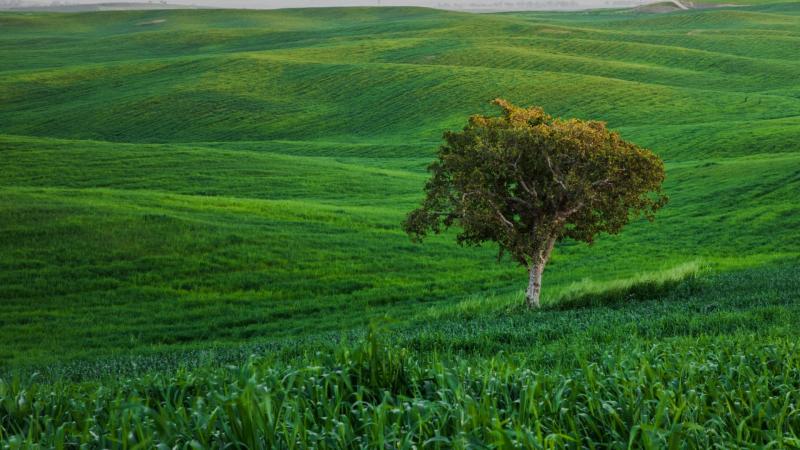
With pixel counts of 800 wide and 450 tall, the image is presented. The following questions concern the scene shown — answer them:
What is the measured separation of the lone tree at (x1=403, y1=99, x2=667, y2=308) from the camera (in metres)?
21.8

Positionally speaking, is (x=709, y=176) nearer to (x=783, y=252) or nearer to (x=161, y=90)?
(x=783, y=252)

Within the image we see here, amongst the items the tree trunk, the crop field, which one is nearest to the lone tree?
the tree trunk

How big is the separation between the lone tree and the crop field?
78.1 inches

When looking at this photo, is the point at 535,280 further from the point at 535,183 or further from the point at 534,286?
the point at 535,183

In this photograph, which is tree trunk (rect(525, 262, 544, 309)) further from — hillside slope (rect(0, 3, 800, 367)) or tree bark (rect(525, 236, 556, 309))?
hillside slope (rect(0, 3, 800, 367))

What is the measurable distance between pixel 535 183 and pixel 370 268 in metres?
11.1

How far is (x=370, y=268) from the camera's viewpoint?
105 ft

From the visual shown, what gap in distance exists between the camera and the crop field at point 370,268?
4504mm

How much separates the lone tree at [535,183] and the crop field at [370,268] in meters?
1.98

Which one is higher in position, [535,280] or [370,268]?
[535,280]

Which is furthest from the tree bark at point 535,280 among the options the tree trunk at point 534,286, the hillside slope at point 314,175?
the hillside slope at point 314,175

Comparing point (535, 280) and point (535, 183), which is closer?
point (535, 280)

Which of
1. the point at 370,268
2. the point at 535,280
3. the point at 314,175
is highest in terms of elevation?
the point at 535,280

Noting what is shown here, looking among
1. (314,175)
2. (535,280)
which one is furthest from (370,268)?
(314,175)
